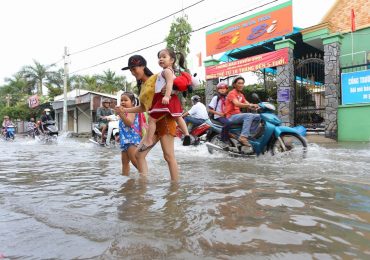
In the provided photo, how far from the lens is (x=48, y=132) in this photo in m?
14.3

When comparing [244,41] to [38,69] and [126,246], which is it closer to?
[126,246]

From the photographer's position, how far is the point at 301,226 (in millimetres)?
2002

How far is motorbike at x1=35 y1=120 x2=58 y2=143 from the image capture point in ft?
46.8

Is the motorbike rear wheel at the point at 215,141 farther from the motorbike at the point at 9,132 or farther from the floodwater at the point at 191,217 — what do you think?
the motorbike at the point at 9,132

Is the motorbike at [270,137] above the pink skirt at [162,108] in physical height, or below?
below

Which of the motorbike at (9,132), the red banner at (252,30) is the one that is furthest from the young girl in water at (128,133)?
the motorbike at (9,132)

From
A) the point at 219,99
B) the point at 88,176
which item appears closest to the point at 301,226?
the point at 88,176

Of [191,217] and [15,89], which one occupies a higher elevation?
[15,89]

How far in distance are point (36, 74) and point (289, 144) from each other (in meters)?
40.4

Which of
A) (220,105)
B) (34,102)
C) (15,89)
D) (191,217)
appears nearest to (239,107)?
(220,105)

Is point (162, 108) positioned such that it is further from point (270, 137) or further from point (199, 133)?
point (199, 133)

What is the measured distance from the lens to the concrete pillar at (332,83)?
10.6 m

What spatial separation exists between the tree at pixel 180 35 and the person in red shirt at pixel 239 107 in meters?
9.77

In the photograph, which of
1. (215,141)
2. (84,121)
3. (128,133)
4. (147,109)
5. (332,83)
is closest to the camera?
(147,109)
